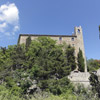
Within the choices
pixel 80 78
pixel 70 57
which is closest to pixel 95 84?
pixel 80 78

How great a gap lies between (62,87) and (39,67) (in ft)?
13.9

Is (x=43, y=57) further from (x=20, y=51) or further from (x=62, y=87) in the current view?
(x=62, y=87)

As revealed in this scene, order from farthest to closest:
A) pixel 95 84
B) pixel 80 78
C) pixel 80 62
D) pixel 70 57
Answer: pixel 80 62, pixel 70 57, pixel 80 78, pixel 95 84

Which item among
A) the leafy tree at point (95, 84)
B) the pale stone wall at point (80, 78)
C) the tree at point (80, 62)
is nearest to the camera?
the leafy tree at point (95, 84)

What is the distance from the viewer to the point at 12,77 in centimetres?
1647

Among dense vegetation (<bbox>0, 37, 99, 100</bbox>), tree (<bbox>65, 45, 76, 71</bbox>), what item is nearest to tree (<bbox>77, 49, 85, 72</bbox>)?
tree (<bbox>65, 45, 76, 71</bbox>)

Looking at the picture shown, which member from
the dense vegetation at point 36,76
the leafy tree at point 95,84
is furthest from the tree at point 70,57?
the leafy tree at point 95,84

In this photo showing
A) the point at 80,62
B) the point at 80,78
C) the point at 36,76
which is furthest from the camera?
the point at 80,62

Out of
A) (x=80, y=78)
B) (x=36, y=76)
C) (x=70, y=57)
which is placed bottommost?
(x=80, y=78)

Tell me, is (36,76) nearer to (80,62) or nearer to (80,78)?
(80,78)

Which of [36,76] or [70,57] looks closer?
[36,76]

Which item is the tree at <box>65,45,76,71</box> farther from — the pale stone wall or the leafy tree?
the leafy tree

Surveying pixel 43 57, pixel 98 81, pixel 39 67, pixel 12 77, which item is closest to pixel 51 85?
pixel 39 67

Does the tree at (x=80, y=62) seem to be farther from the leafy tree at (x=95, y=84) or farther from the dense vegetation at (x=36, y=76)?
the dense vegetation at (x=36, y=76)
